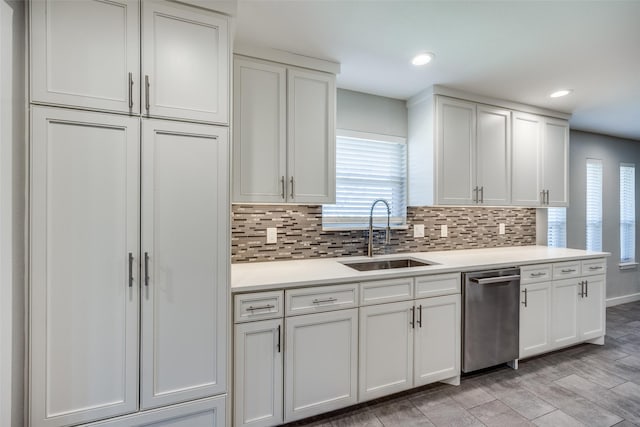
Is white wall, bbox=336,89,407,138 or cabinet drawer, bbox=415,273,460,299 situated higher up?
white wall, bbox=336,89,407,138

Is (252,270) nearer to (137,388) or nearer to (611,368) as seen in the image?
(137,388)

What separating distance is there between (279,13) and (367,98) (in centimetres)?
129

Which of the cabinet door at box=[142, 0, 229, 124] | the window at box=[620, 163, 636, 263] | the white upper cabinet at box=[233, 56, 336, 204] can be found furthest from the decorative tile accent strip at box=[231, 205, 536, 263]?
the window at box=[620, 163, 636, 263]

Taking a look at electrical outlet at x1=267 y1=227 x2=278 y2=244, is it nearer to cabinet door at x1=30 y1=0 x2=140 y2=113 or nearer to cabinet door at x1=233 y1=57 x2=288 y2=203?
cabinet door at x1=233 y1=57 x2=288 y2=203

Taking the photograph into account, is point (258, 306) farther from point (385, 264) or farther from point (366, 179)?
point (366, 179)

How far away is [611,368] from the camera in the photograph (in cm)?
257

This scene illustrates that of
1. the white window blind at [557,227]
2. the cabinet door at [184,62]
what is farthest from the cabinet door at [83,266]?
the white window blind at [557,227]

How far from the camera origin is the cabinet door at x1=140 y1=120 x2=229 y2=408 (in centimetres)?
144

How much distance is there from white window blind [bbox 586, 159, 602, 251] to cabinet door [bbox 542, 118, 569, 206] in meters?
1.31

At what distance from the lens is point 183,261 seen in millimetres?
1500

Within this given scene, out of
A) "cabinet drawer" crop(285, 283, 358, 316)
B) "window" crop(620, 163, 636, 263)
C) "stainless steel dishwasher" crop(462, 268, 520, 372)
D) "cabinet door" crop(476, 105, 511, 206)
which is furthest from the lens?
Answer: "window" crop(620, 163, 636, 263)

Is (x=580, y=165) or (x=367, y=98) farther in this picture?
(x=580, y=165)

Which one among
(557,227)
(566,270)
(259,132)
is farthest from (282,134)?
(557,227)

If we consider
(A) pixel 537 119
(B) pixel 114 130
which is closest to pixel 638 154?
(A) pixel 537 119
